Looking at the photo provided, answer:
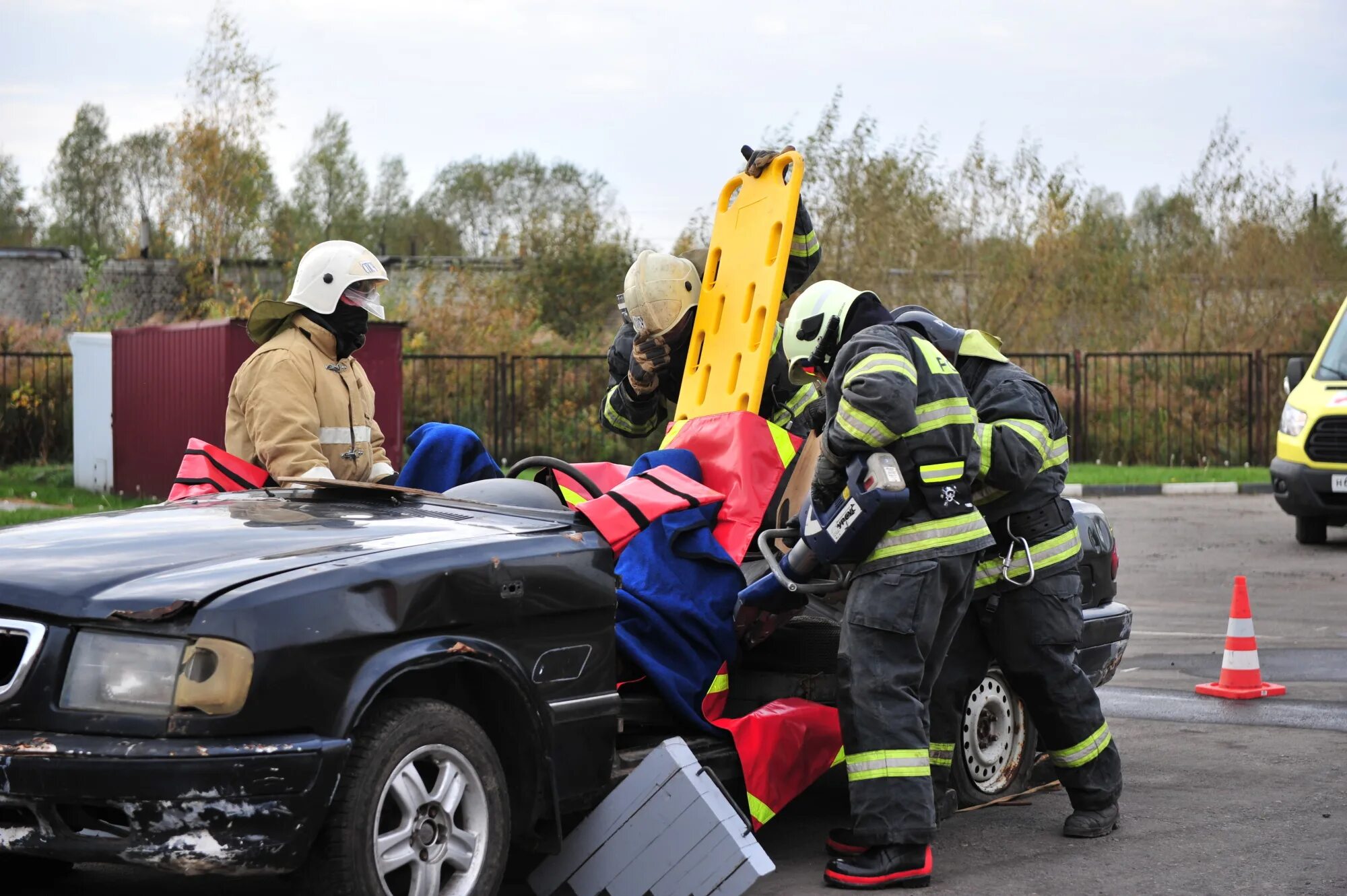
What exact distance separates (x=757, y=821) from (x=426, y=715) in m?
1.44

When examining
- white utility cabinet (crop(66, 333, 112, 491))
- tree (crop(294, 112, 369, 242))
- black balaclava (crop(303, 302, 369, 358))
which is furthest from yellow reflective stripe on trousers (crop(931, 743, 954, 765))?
tree (crop(294, 112, 369, 242))

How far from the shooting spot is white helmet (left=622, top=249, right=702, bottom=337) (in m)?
6.20

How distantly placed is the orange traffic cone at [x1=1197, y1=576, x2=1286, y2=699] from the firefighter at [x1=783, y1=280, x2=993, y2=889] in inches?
136

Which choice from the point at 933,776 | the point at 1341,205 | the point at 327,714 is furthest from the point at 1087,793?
the point at 1341,205

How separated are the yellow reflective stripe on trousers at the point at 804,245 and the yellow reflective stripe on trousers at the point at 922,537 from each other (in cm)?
153

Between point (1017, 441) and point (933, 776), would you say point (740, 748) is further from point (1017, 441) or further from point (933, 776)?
point (1017, 441)

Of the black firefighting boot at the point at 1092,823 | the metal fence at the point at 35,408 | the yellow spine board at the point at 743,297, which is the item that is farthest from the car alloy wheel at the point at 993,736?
the metal fence at the point at 35,408

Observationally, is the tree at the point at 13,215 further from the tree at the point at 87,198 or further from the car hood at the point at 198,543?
the car hood at the point at 198,543

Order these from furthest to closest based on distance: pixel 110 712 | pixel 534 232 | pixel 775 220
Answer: pixel 534 232 < pixel 775 220 < pixel 110 712

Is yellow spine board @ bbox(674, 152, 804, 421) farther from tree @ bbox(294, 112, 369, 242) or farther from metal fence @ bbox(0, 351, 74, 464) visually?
tree @ bbox(294, 112, 369, 242)

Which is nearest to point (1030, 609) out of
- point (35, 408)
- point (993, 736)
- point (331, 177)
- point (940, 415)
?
point (993, 736)

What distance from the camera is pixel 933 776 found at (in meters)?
5.46

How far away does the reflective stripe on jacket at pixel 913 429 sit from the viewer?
4.71 m

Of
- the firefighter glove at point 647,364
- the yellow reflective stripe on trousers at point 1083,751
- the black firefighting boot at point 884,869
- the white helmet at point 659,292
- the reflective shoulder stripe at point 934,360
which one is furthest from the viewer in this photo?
the firefighter glove at point 647,364
